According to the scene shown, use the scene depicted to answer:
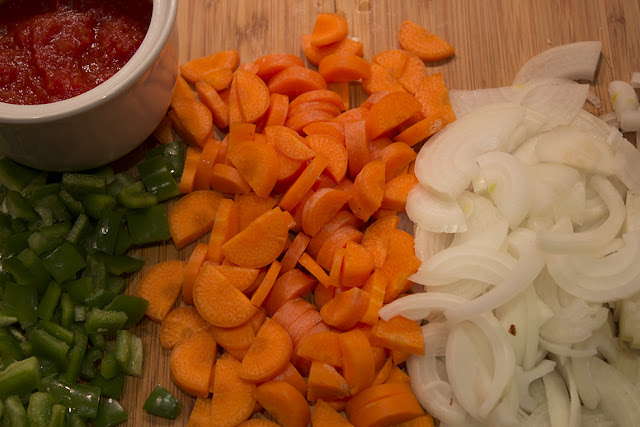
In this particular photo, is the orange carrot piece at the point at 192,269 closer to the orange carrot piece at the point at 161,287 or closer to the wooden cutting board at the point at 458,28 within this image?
the orange carrot piece at the point at 161,287

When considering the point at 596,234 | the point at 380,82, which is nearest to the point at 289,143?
the point at 380,82

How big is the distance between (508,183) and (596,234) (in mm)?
337

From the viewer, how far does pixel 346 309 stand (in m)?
2.12

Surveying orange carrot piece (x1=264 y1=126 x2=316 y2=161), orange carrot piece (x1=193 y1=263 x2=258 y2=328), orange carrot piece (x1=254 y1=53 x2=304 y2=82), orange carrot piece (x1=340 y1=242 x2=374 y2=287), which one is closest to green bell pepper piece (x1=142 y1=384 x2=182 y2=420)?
orange carrot piece (x1=193 y1=263 x2=258 y2=328)

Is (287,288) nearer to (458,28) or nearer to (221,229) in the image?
(221,229)

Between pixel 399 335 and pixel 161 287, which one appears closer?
pixel 399 335

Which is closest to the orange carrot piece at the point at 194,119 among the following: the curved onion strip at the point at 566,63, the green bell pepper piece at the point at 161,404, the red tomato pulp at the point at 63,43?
the red tomato pulp at the point at 63,43

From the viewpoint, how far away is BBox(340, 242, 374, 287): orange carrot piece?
7.14ft

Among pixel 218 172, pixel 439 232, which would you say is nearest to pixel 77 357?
pixel 218 172

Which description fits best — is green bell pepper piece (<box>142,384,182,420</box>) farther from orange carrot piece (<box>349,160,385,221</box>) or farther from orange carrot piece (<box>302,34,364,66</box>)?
orange carrot piece (<box>302,34,364,66</box>)

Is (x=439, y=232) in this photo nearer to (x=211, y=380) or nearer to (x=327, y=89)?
(x=327, y=89)

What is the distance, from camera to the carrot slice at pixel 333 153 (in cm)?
236

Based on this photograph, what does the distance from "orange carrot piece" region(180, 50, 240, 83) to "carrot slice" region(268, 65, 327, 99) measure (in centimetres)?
21

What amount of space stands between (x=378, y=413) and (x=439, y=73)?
53.0 inches
